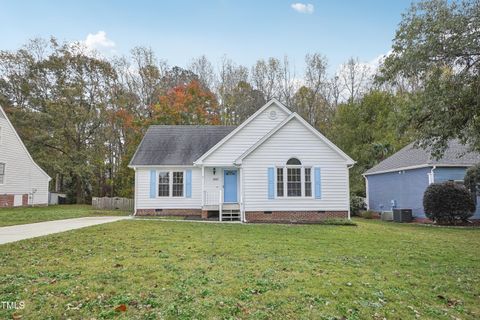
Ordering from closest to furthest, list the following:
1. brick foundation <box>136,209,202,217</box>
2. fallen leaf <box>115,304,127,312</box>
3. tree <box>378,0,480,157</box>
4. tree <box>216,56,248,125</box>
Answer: fallen leaf <box>115,304,127,312</box> < tree <box>378,0,480,157</box> < brick foundation <box>136,209,202,217</box> < tree <box>216,56,248,125</box>

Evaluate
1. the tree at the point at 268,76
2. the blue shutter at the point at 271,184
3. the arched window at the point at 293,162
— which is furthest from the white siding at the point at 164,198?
the tree at the point at 268,76

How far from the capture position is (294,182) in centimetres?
1603

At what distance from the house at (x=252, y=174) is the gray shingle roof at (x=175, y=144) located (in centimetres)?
6

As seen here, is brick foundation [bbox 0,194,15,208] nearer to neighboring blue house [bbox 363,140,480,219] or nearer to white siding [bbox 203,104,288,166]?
white siding [bbox 203,104,288,166]

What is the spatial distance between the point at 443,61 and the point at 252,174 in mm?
9675

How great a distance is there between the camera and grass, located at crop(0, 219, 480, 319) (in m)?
4.24

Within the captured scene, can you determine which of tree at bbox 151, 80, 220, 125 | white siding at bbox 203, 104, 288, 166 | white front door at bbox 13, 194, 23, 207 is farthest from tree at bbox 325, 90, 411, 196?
white front door at bbox 13, 194, 23, 207

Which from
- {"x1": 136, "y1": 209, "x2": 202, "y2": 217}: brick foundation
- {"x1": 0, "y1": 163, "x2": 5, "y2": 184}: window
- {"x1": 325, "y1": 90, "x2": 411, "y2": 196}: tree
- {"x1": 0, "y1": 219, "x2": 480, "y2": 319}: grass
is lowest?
{"x1": 0, "y1": 219, "x2": 480, "y2": 319}: grass

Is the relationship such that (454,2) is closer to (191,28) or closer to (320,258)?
(320,258)

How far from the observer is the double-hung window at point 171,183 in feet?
62.8

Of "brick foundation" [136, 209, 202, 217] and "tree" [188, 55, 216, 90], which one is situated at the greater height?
"tree" [188, 55, 216, 90]

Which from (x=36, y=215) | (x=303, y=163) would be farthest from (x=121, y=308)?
(x=36, y=215)

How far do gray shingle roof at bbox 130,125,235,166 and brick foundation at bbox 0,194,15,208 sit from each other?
34.8 ft

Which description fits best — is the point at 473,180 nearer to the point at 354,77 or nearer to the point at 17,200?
the point at 354,77
